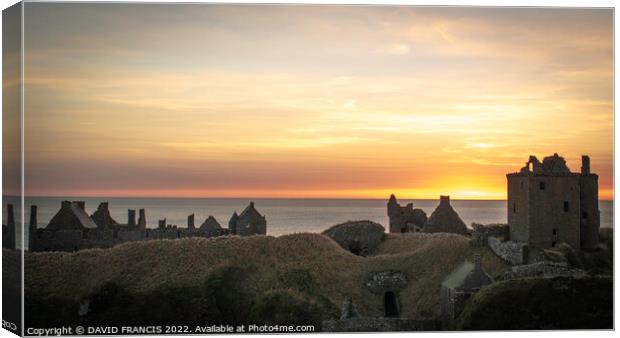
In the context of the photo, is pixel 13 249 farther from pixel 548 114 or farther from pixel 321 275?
pixel 548 114

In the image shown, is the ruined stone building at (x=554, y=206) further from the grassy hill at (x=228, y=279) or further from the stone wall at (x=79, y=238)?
the stone wall at (x=79, y=238)

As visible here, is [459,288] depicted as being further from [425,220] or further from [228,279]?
[425,220]

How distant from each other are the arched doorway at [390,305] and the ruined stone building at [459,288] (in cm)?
253

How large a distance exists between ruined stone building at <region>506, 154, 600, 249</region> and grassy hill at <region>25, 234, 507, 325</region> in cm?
229

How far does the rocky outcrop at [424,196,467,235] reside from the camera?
53031mm

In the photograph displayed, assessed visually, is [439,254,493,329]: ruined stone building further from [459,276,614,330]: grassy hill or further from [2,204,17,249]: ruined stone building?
[2,204,17,249]: ruined stone building

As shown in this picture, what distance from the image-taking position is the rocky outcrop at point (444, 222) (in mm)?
53031

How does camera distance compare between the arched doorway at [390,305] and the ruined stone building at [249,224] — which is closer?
the arched doorway at [390,305]

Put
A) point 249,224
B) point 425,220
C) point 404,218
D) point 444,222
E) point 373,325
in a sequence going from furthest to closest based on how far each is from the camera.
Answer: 1. point 425,220
2. point 404,218
3. point 444,222
4. point 249,224
5. point 373,325

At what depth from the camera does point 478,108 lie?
39188 millimetres

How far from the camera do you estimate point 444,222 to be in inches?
2095

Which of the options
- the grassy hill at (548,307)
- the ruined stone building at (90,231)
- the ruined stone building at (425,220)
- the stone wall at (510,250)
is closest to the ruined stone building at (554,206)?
the stone wall at (510,250)

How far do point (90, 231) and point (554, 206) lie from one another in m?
20.4

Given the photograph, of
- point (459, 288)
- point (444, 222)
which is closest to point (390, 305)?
point (459, 288)
